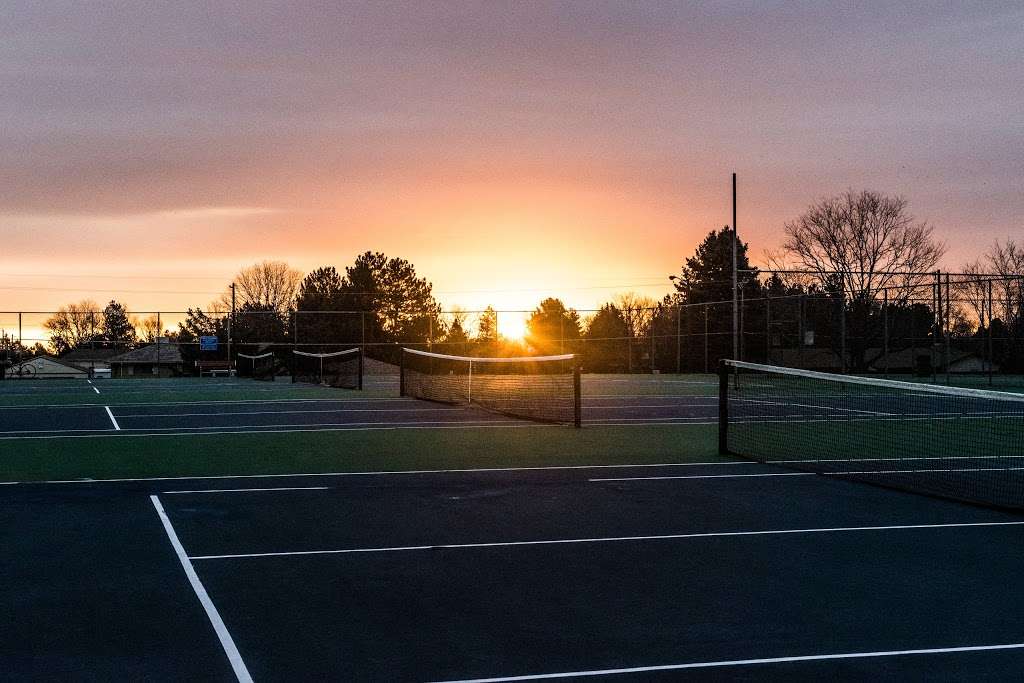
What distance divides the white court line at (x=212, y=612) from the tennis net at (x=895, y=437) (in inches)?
285

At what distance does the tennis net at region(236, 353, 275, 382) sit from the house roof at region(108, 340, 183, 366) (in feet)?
123

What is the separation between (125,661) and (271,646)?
2.27 ft

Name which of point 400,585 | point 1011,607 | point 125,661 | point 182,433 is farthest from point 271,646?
point 182,433

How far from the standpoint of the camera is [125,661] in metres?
5.12

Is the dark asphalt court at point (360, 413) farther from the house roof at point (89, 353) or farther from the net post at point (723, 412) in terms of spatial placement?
the house roof at point (89, 353)

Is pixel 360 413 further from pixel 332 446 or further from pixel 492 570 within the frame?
pixel 492 570

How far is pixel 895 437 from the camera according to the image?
17.6 metres

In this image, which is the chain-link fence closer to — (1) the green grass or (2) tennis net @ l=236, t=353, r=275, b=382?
(2) tennis net @ l=236, t=353, r=275, b=382

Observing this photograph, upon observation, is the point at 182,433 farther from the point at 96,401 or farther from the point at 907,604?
the point at 907,604

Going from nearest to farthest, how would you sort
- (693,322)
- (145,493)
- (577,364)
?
(145,493) → (577,364) → (693,322)

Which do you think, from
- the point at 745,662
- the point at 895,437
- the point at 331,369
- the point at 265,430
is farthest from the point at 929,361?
the point at 745,662

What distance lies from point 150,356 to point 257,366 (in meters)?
59.6

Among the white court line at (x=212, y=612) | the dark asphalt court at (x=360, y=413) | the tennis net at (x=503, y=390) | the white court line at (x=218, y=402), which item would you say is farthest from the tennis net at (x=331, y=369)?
the white court line at (x=212, y=612)

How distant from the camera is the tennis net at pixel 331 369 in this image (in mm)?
40594
